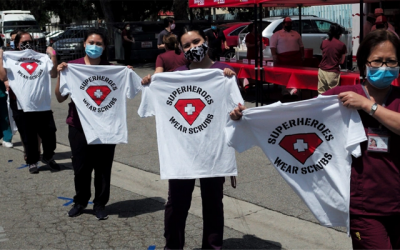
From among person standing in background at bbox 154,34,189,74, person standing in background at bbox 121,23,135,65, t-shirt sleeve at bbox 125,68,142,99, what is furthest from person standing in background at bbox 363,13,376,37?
person standing in background at bbox 121,23,135,65

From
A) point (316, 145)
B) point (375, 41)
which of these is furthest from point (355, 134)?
point (375, 41)

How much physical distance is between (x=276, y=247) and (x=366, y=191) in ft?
6.38

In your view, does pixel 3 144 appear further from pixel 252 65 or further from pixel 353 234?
pixel 353 234

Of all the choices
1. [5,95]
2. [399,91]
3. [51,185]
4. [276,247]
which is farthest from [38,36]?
[399,91]

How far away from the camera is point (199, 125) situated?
4.09m

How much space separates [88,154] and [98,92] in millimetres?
629

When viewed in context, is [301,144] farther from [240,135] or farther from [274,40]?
[274,40]

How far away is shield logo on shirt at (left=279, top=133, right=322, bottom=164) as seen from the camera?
3.32 meters

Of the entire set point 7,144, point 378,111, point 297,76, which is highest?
point 378,111

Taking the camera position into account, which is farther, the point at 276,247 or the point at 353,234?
the point at 276,247

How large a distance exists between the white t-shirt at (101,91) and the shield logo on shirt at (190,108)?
158 cm

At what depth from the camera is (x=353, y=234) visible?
3.09m

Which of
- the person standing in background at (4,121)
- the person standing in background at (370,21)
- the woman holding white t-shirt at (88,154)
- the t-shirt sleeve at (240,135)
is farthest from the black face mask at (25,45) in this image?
the person standing in background at (370,21)

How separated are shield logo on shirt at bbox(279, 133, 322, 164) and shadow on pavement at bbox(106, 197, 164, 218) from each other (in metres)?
2.82
